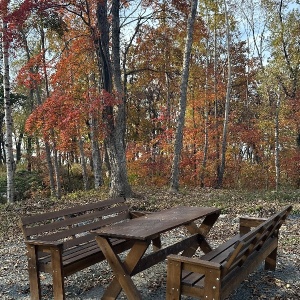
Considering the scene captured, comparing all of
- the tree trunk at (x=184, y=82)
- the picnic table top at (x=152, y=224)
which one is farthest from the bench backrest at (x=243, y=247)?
the tree trunk at (x=184, y=82)

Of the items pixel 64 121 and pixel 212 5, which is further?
pixel 212 5

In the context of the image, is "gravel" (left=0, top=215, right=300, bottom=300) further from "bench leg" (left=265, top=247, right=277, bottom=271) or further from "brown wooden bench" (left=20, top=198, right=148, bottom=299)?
"brown wooden bench" (left=20, top=198, right=148, bottom=299)

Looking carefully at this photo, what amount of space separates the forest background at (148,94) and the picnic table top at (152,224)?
618cm

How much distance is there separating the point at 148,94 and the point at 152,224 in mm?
24279

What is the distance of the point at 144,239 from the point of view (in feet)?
10.6

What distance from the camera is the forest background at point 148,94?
36.3 feet

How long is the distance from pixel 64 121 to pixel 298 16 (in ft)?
46.7

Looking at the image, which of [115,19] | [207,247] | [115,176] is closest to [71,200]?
[115,176]

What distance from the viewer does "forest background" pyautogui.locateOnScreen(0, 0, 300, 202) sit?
36.3 ft

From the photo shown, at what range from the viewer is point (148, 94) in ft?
90.6

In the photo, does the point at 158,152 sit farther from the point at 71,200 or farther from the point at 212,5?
the point at 71,200

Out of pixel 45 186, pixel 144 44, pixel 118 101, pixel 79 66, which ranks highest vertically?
pixel 144 44

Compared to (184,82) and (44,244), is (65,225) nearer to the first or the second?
(44,244)

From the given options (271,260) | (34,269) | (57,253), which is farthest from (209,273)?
(271,260)
